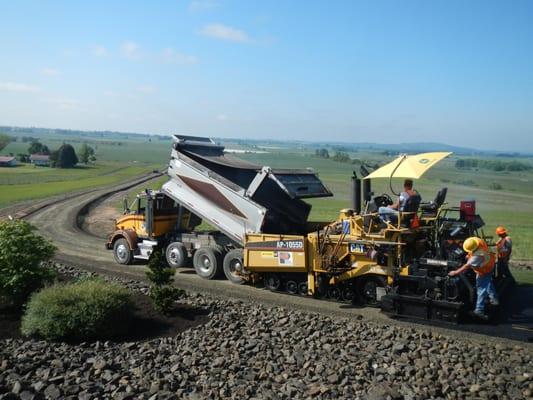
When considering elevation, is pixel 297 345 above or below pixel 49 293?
below

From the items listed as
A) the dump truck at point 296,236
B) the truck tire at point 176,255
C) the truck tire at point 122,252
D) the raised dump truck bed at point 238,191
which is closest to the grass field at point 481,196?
the raised dump truck bed at point 238,191

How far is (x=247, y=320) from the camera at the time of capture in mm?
12172

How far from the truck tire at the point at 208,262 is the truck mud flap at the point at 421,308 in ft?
19.3

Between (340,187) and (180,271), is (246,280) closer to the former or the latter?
(180,271)

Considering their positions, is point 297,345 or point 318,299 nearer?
point 297,345

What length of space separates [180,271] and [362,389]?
10.5 m

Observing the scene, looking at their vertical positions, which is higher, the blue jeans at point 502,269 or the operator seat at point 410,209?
the operator seat at point 410,209

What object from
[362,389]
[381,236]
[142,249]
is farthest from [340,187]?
[362,389]

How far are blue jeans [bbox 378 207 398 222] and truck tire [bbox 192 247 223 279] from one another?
575cm

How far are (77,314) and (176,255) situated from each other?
7710mm

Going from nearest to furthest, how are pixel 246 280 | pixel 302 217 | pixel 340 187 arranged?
pixel 246 280 → pixel 302 217 → pixel 340 187

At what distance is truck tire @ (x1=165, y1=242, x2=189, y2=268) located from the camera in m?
18.3

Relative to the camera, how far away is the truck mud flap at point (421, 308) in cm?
1192

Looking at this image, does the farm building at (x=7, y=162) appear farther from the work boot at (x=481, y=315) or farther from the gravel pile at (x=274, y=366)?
the work boot at (x=481, y=315)
